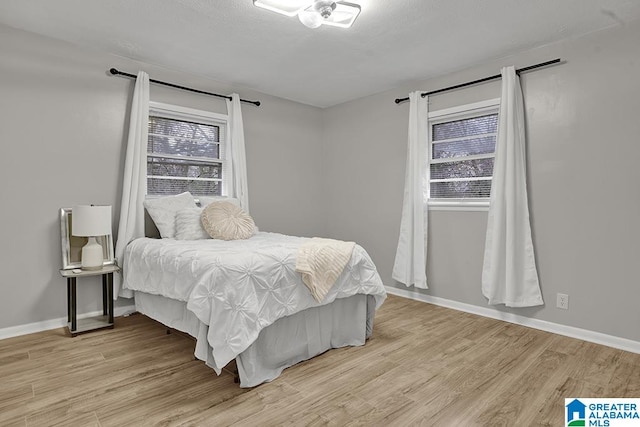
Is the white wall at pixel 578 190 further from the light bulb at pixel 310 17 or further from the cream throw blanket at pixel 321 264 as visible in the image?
the light bulb at pixel 310 17

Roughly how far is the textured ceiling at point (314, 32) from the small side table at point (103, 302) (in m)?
1.93

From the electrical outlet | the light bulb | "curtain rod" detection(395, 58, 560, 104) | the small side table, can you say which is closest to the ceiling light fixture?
the light bulb

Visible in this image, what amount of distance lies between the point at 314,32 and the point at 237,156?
166 cm

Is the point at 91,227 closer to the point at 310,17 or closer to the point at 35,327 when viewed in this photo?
the point at 35,327

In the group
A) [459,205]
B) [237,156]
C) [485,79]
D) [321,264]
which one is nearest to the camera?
[321,264]

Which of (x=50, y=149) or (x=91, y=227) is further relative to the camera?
(x=50, y=149)

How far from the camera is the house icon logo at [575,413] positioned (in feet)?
5.93

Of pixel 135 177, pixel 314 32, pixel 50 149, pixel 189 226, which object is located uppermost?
pixel 314 32

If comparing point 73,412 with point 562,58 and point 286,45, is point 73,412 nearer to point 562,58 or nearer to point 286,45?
point 286,45

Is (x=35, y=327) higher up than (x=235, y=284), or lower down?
lower down

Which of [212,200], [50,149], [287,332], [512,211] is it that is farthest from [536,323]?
[50,149]

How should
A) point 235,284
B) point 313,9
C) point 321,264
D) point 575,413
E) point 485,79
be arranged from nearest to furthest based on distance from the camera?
point 575,413 → point 235,284 → point 313,9 → point 321,264 → point 485,79

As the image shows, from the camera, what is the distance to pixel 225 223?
11.0ft

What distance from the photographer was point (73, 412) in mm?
1869
